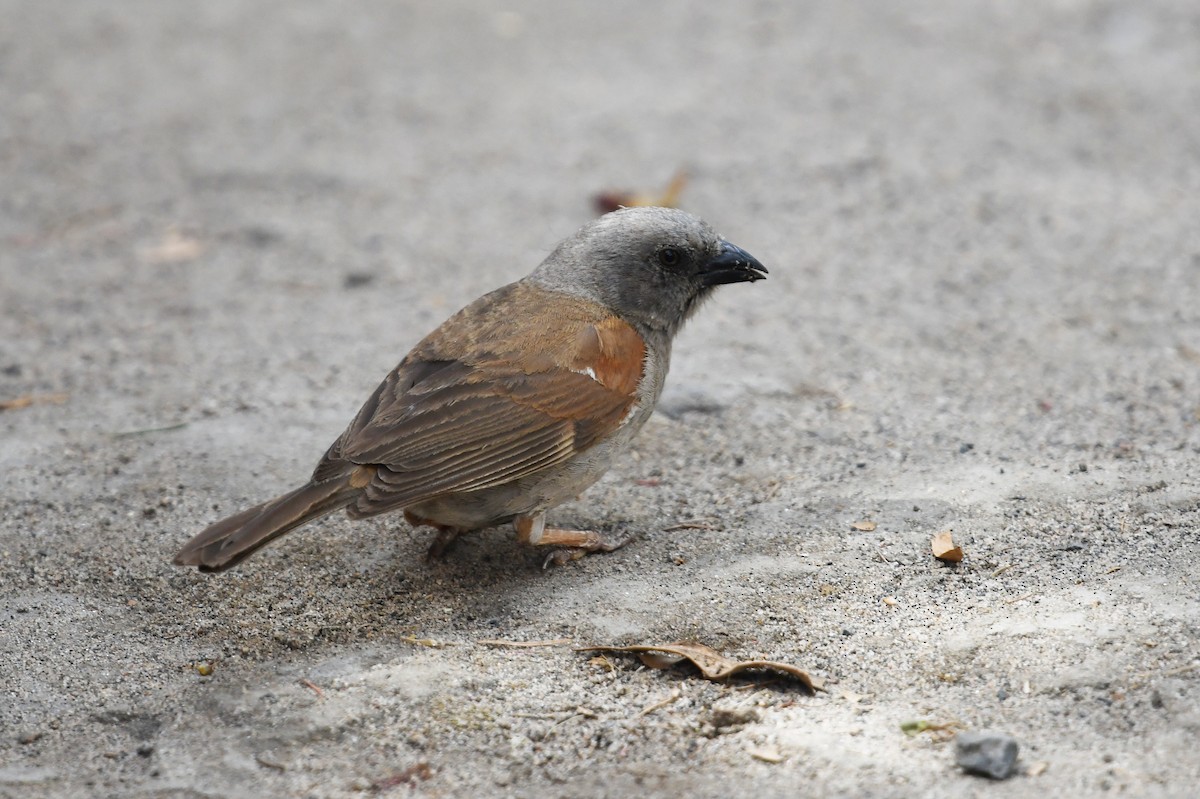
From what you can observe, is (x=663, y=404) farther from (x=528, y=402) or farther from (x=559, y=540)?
(x=528, y=402)

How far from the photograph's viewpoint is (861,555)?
4.28 meters

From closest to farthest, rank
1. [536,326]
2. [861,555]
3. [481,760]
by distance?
[481,760]
[861,555]
[536,326]

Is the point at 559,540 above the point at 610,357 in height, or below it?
below

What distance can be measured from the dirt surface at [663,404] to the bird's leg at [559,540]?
0.23 ft

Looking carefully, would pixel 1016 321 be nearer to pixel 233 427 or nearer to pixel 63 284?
pixel 233 427

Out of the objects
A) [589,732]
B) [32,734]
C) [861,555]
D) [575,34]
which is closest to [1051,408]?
[861,555]

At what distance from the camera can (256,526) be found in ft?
12.8

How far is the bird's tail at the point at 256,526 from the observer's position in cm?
385

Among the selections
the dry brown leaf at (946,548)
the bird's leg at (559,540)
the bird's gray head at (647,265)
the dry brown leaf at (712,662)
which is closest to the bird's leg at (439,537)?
the bird's leg at (559,540)

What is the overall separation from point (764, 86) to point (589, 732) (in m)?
6.47

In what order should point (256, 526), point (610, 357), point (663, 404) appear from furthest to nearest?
point (663, 404) < point (610, 357) < point (256, 526)

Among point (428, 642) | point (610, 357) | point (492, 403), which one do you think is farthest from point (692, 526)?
point (428, 642)

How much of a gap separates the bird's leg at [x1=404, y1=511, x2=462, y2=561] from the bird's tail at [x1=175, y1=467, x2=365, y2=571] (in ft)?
1.47

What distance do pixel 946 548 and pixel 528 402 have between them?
144cm
